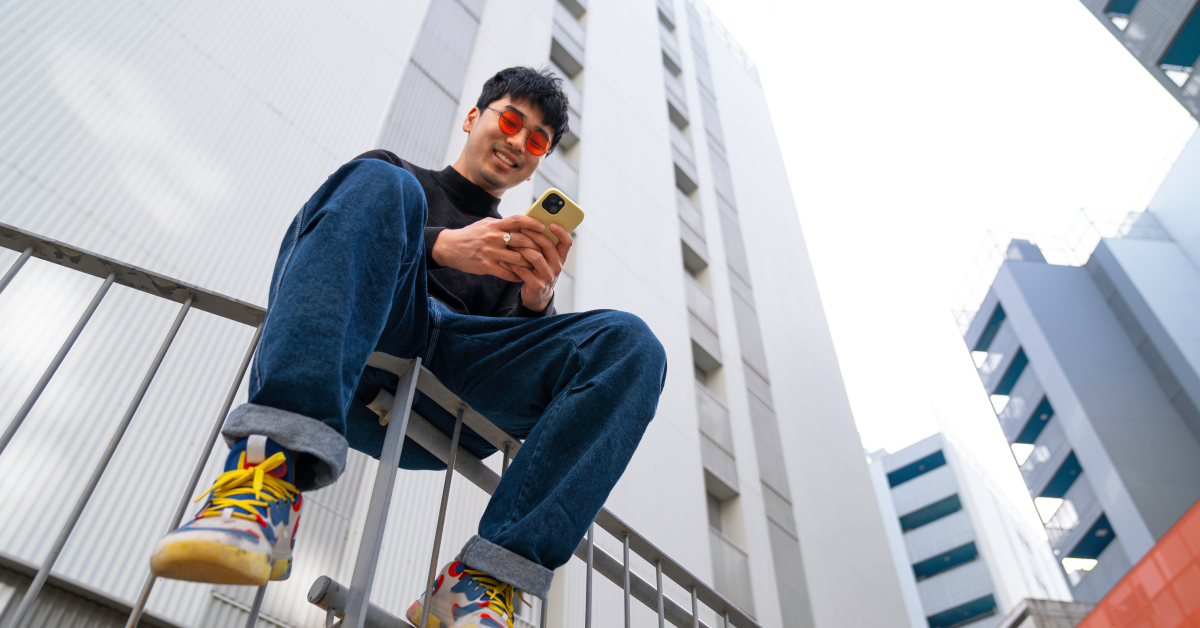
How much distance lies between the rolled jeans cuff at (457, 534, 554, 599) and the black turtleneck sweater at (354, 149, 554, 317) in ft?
2.38

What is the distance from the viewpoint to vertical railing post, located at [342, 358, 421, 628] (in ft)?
4.17

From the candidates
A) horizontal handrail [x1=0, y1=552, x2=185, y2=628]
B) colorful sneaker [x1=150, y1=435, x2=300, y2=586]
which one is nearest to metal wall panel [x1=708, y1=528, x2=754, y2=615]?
horizontal handrail [x1=0, y1=552, x2=185, y2=628]

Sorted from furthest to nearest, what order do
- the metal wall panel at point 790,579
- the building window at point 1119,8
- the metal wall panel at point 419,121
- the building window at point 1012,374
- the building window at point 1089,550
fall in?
the building window at point 1012,374, the building window at point 1089,550, the building window at point 1119,8, the metal wall panel at point 790,579, the metal wall panel at point 419,121

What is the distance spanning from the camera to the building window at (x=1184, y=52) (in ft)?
55.2

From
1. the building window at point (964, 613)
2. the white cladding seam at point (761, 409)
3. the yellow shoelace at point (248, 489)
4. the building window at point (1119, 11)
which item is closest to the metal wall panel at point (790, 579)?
the white cladding seam at point (761, 409)

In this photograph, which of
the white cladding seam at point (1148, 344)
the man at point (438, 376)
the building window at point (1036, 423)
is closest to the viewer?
the man at point (438, 376)

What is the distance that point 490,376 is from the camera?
1723 millimetres

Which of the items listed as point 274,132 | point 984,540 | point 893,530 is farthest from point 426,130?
point 893,530

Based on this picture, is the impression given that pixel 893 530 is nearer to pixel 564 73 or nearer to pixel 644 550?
pixel 564 73

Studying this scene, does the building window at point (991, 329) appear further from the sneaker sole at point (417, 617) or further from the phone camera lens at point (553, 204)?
the sneaker sole at point (417, 617)

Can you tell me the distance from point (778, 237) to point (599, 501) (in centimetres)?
1579

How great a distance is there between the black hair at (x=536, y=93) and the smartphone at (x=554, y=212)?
31.3 inches

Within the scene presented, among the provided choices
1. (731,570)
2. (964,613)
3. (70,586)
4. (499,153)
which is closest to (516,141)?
(499,153)

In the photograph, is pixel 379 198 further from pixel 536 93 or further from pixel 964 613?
pixel 964 613
